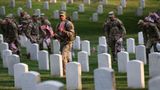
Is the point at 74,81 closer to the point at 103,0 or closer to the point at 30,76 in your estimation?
the point at 30,76

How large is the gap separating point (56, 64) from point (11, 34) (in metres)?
4.95

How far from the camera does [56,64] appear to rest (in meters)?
15.0

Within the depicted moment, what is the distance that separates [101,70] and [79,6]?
23.0m

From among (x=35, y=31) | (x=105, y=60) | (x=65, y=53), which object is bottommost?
(x=105, y=60)

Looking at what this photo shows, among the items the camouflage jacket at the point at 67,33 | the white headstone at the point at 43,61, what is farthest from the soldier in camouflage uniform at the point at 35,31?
the camouflage jacket at the point at 67,33

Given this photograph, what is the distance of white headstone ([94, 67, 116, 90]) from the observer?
10922mm

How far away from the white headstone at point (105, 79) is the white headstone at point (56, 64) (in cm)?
377

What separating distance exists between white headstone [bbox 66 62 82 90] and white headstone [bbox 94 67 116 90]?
1698 millimetres

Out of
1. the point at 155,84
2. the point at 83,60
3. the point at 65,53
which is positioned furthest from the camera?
the point at 83,60

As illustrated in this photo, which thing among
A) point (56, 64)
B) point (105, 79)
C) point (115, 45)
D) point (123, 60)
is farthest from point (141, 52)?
point (105, 79)

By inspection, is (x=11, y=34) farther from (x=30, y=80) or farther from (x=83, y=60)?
(x=30, y=80)

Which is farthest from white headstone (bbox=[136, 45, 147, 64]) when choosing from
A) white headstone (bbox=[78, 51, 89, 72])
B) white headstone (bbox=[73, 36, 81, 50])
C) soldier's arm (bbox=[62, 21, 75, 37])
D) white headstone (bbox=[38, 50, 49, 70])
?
white headstone (bbox=[73, 36, 81, 50])

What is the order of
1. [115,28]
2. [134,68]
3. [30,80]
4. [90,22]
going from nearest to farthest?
1. [30,80]
2. [134,68]
3. [115,28]
4. [90,22]

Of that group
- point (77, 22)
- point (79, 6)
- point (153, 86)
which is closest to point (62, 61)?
point (153, 86)
